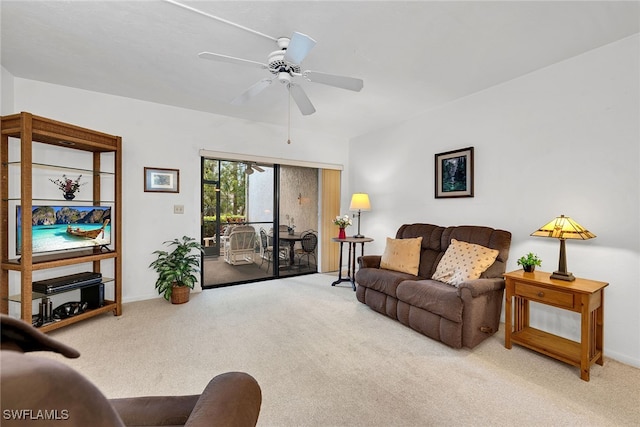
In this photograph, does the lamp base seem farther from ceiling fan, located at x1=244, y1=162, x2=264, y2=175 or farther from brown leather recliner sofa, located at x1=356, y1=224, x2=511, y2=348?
ceiling fan, located at x1=244, y1=162, x2=264, y2=175

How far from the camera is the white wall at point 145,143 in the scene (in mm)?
3303

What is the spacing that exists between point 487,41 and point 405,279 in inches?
92.4

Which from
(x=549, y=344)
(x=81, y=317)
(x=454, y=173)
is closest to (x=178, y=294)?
(x=81, y=317)

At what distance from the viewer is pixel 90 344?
257cm

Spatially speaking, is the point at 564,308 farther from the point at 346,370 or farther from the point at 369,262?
the point at 369,262

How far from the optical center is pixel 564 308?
220cm

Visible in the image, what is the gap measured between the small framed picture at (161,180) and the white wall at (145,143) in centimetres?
6

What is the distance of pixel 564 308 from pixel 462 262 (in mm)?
877

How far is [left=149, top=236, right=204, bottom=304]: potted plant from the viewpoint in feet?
12.0

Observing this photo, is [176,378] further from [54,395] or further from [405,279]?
[405,279]

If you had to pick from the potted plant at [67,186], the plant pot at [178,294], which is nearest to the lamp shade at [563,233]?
the plant pot at [178,294]

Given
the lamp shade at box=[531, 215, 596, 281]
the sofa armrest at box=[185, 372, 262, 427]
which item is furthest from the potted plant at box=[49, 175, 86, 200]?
the lamp shade at box=[531, 215, 596, 281]

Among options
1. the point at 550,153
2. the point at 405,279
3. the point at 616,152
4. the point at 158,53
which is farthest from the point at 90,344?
the point at 616,152

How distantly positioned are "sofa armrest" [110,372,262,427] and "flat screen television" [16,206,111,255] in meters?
2.58
